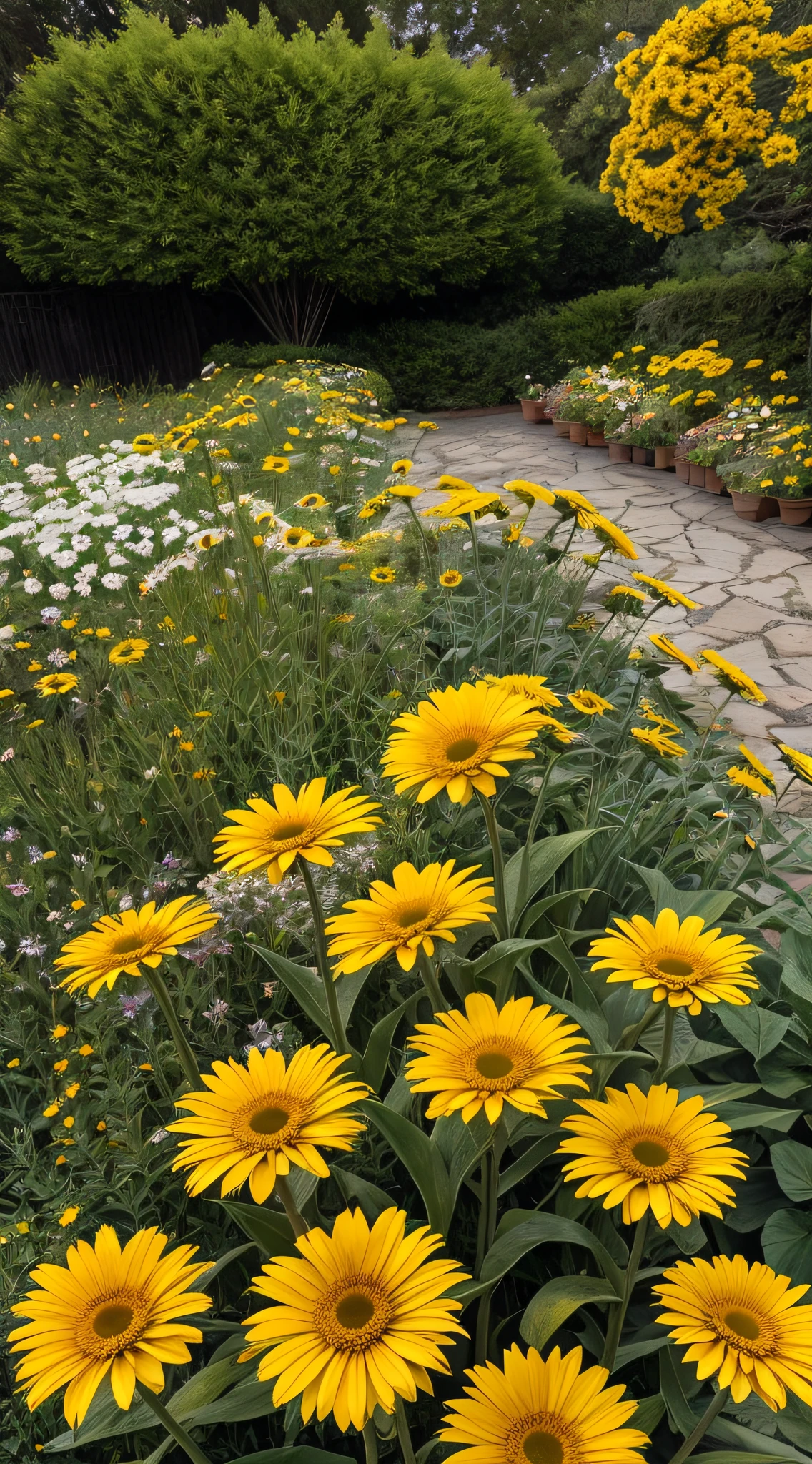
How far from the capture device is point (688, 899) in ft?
4.64

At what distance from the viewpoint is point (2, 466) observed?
5.01 metres

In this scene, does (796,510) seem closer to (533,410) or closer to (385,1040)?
(533,410)

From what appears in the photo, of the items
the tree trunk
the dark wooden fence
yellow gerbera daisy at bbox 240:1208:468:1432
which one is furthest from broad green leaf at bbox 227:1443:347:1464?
the tree trunk

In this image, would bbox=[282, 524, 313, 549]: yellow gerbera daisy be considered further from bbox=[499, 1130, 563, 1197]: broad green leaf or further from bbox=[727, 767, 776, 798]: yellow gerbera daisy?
bbox=[499, 1130, 563, 1197]: broad green leaf

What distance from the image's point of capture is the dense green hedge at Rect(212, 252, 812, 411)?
816cm

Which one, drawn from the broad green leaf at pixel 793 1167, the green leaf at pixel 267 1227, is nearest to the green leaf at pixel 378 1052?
the green leaf at pixel 267 1227

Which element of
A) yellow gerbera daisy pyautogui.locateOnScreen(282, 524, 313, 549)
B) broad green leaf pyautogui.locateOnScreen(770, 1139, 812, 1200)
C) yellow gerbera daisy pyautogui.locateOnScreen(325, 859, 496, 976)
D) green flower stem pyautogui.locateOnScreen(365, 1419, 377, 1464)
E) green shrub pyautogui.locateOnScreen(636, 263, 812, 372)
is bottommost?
broad green leaf pyautogui.locateOnScreen(770, 1139, 812, 1200)

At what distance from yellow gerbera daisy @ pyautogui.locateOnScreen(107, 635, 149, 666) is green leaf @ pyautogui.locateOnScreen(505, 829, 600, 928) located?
121cm

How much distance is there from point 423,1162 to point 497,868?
0.34 meters

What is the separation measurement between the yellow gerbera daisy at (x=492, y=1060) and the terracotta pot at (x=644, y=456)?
23.0 ft

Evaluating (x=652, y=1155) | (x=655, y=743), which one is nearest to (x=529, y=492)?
(x=655, y=743)

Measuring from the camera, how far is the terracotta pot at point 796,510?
205 inches

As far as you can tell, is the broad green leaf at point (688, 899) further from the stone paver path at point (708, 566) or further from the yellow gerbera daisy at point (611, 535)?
the stone paver path at point (708, 566)

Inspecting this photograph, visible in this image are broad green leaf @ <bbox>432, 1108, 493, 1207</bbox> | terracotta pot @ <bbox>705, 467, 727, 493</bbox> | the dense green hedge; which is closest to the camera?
broad green leaf @ <bbox>432, 1108, 493, 1207</bbox>
